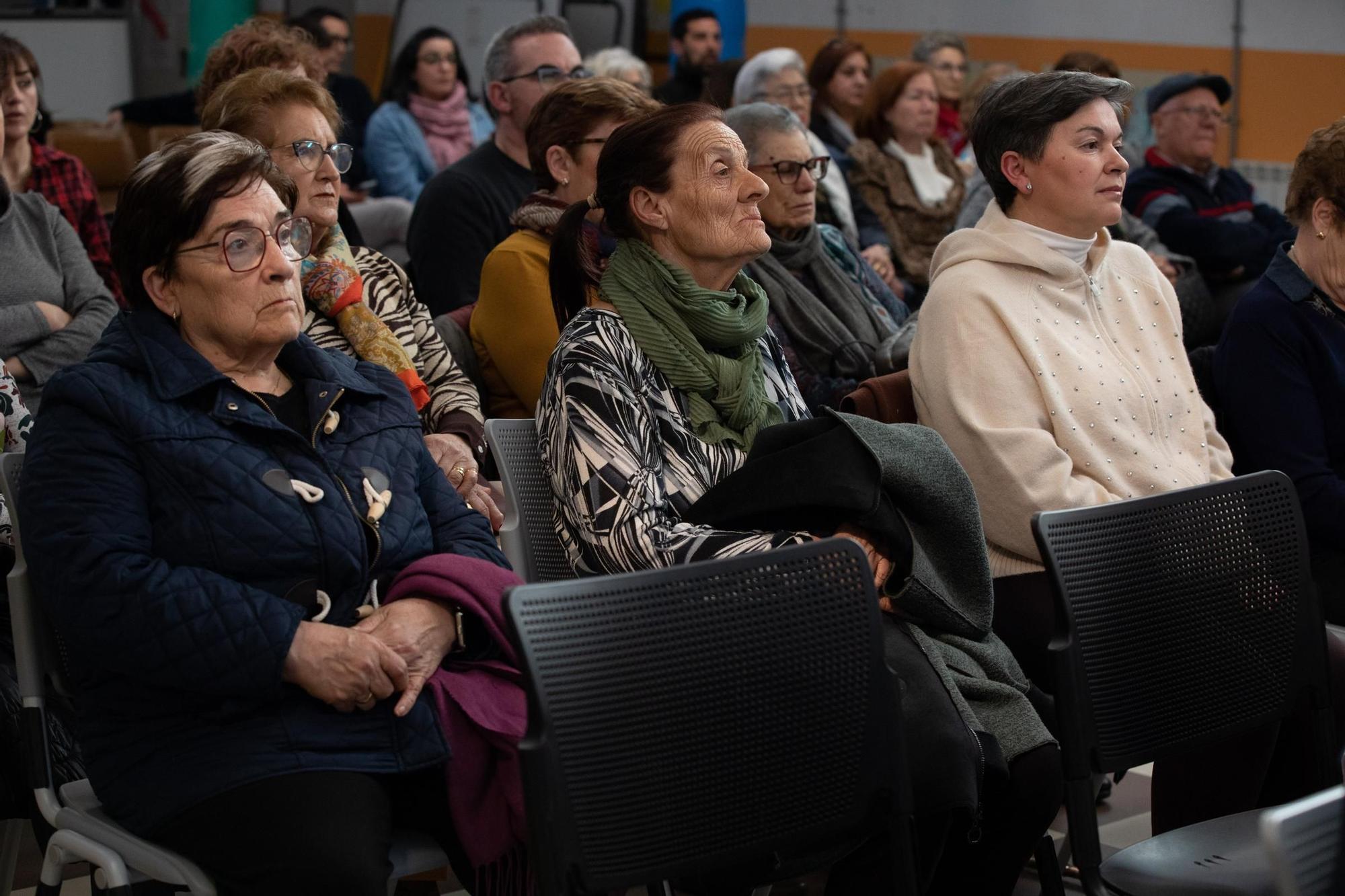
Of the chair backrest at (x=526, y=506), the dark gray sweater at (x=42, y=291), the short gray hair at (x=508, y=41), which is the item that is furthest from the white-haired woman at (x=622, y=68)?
the chair backrest at (x=526, y=506)

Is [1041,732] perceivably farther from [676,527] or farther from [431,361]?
[431,361]

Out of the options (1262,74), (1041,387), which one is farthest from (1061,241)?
(1262,74)

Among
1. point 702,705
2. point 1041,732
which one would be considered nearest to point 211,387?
point 702,705

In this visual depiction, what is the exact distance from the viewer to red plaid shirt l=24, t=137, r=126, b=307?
12.5 ft

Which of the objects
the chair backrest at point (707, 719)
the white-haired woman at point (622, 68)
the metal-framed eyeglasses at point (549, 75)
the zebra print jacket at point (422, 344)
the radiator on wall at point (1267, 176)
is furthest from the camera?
the radiator on wall at point (1267, 176)

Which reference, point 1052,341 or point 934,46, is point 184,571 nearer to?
point 1052,341

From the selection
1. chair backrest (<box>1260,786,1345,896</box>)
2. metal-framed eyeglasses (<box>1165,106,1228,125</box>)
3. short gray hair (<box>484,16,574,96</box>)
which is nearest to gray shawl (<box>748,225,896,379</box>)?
short gray hair (<box>484,16,574,96</box>)

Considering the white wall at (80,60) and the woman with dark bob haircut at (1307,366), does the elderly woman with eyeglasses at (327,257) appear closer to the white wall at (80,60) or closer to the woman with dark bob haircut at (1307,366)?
the woman with dark bob haircut at (1307,366)

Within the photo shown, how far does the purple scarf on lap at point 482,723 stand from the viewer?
2020 mm

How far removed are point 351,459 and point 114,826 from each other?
59 cm

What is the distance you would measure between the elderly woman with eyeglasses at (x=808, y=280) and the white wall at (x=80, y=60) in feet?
19.0

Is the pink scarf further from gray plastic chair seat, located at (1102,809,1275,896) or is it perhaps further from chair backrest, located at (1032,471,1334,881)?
gray plastic chair seat, located at (1102,809,1275,896)

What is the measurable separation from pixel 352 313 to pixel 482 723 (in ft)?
3.87

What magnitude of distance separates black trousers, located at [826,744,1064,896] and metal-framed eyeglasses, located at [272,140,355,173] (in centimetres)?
168
